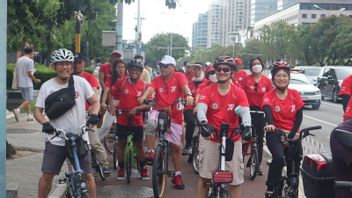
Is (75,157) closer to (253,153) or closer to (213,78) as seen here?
(253,153)

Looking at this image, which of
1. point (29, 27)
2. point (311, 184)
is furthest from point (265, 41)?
point (311, 184)

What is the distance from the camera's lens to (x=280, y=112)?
6.71m

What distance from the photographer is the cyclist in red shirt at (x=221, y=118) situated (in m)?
5.97

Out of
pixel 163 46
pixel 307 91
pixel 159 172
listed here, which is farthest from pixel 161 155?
pixel 163 46

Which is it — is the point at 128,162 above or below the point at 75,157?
below

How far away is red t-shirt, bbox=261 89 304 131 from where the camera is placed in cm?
671

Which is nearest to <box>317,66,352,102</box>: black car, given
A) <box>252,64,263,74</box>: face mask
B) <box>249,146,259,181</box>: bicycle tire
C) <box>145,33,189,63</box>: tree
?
<box>252,64,263,74</box>: face mask

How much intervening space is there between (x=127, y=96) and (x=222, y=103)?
256 cm

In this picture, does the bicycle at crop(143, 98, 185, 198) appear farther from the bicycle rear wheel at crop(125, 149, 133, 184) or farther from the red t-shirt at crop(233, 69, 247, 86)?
the red t-shirt at crop(233, 69, 247, 86)

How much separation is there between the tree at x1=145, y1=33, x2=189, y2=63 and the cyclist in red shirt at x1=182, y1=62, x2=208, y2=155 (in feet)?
283

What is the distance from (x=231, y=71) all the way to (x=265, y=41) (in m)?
84.2

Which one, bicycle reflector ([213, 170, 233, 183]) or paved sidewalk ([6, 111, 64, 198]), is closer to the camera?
bicycle reflector ([213, 170, 233, 183])

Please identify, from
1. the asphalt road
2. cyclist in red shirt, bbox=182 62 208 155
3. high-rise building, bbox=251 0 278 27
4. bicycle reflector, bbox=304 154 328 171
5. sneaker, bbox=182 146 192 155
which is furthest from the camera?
high-rise building, bbox=251 0 278 27

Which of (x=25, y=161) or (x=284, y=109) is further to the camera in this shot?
(x=25, y=161)
